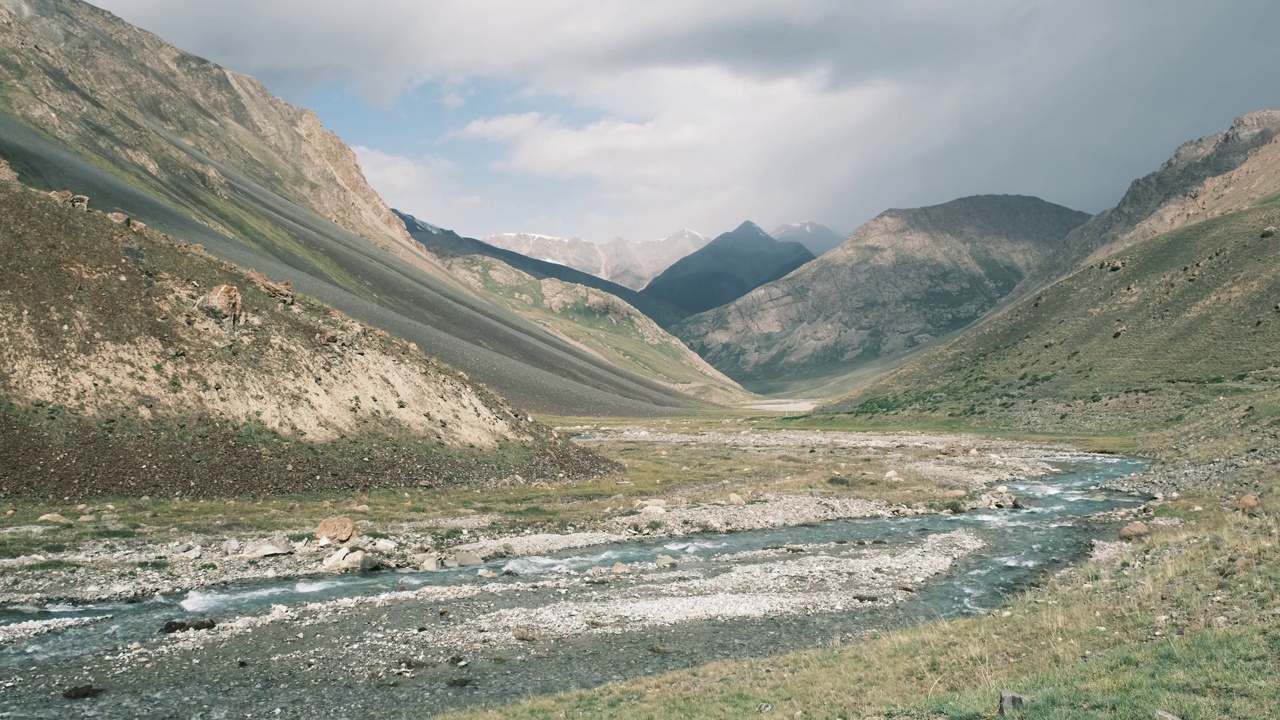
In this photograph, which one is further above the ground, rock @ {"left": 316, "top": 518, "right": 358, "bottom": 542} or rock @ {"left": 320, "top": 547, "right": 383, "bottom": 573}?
rock @ {"left": 316, "top": 518, "right": 358, "bottom": 542}

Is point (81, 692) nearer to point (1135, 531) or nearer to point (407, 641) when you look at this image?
point (407, 641)

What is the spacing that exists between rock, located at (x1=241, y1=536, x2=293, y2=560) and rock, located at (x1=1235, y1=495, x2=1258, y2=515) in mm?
46612

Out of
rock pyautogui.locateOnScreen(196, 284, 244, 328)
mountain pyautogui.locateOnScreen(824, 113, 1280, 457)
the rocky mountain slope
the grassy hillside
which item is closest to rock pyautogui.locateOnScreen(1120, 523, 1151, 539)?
mountain pyautogui.locateOnScreen(824, 113, 1280, 457)

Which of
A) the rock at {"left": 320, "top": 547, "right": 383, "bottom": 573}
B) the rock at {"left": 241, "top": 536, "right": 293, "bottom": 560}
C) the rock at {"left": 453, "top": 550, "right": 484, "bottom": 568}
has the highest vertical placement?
the rock at {"left": 241, "top": 536, "right": 293, "bottom": 560}

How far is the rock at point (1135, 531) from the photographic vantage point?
3739 cm

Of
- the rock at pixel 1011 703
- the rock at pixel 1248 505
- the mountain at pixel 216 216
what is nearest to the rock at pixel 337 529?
the rock at pixel 1011 703

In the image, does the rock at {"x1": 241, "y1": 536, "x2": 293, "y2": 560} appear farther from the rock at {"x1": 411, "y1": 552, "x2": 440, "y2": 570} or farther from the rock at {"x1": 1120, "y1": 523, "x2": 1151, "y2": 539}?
the rock at {"x1": 1120, "y1": 523, "x2": 1151, "y2": 539}

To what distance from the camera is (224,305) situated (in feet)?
187

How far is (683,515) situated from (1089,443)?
6177 centimetres

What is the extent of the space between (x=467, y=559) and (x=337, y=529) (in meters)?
7.89

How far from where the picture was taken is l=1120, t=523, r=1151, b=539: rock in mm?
37391

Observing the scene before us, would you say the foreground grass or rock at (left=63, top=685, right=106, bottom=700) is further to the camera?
rock at (left=63, top=685, right=106, bottom=700)

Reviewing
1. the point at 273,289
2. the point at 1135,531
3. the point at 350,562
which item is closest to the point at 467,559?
the point at 350,562

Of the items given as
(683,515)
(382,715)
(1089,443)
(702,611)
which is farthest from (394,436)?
(1089,443)
